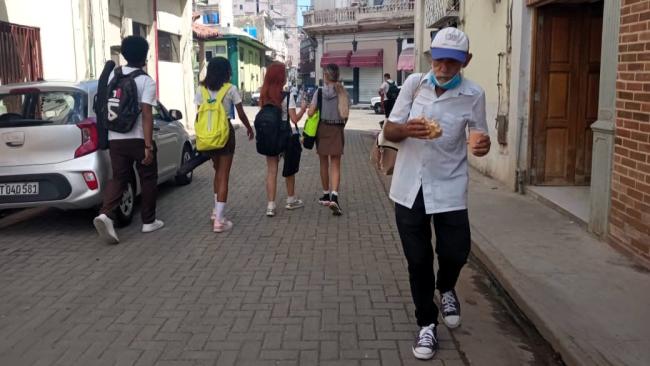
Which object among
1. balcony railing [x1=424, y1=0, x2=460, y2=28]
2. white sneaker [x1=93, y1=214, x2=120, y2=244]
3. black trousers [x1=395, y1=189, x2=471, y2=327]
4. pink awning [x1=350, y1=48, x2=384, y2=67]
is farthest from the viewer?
pink awning [x1=350, y1=48, x2=384, y2=67]

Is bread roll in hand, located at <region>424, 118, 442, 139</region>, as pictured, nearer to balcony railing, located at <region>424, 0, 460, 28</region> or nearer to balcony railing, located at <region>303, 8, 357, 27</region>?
balcony railing, located at <region>424, 0, 460, 28</region>

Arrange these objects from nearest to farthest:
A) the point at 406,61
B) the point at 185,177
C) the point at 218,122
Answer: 1. the point at 218,122
2. the point at 185,177
3. the point at 406,61

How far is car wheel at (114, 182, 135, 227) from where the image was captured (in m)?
6.73

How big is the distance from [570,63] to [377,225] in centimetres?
323

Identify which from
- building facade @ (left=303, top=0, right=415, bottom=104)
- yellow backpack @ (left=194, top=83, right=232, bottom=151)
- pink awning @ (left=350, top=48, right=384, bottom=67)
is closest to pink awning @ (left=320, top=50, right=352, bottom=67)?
building facade @ (left=303, top=0, right=415, bottom=104)

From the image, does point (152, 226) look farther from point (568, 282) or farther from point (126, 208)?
point (568, 282)

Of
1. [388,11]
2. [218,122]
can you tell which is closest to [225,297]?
[218,122]

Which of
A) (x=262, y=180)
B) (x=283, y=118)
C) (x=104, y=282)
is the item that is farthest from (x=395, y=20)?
(x=104, y=282)

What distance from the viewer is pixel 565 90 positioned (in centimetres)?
776

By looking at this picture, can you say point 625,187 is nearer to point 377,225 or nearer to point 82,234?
point 377,225

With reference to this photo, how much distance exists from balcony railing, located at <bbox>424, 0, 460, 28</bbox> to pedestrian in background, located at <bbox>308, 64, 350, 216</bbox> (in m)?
6.35

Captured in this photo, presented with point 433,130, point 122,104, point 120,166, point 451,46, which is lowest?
point 120,166

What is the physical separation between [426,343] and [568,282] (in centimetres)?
162

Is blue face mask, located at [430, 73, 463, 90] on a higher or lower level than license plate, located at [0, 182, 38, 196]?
higher
